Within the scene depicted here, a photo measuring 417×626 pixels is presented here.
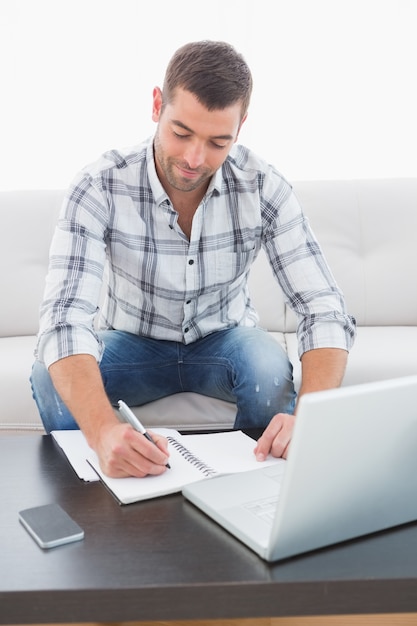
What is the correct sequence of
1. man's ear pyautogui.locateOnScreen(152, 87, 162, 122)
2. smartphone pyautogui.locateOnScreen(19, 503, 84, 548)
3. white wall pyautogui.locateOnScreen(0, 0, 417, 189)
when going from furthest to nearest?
white wall pyautogui.locateOnScreen(0, 0, 417, 189)
man's ear pyautogui.locateOnScreen(152, 87, 162, 122)
smartphone pyautogui.locateOnScreen(19, 503, 84, 548)

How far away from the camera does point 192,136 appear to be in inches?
52.8

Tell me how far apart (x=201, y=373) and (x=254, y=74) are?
147 cm

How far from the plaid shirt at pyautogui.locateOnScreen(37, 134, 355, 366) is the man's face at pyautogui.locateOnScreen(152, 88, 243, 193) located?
11 centimetres

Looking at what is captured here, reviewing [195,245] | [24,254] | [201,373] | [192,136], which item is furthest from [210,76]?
[24,254]

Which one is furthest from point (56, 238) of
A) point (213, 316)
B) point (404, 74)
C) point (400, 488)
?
point (404, 74)

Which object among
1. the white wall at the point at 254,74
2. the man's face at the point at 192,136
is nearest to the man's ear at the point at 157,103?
the man's face at the point at 192,136

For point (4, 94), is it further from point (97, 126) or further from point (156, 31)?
point (156, 31)

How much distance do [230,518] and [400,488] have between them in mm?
202

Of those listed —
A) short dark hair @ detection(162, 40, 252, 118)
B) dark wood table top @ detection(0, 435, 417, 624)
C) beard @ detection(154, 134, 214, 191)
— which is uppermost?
short dark hair @ detection(162, 40, 252, 118)

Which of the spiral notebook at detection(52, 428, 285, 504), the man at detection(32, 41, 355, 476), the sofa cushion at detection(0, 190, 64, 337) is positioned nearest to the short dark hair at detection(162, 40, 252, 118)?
the man at detection(32, 41, 355, 476)

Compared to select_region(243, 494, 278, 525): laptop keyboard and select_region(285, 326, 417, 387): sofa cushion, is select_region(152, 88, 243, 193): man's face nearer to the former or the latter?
select_region(285, 326, 417, 387): sofa cushion

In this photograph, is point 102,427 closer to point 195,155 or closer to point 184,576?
point 184,576

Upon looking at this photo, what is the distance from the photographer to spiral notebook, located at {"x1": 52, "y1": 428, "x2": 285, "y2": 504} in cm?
93

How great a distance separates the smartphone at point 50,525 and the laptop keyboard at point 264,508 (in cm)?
21
